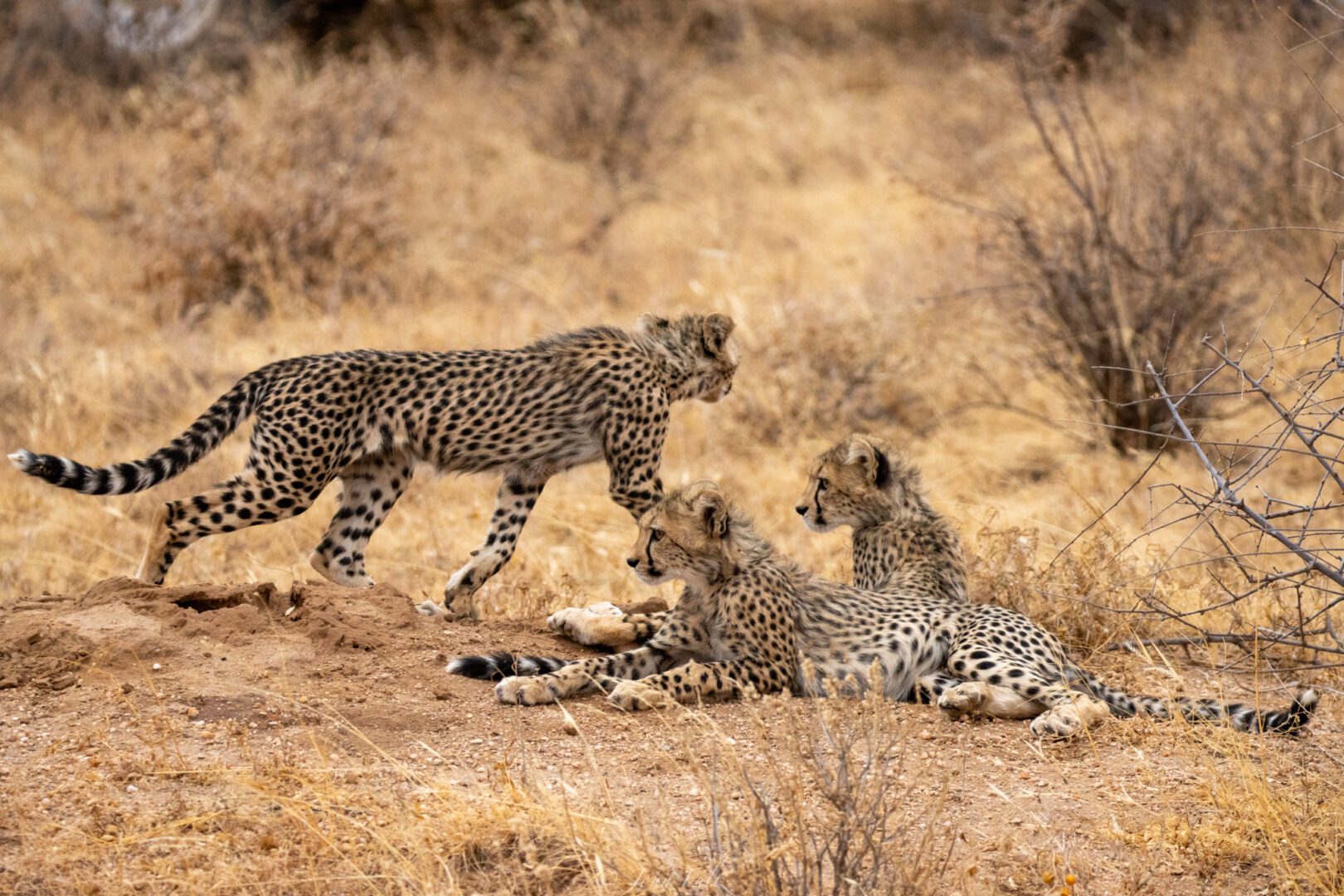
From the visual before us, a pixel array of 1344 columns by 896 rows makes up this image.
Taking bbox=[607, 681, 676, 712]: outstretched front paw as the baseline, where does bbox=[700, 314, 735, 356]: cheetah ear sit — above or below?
above

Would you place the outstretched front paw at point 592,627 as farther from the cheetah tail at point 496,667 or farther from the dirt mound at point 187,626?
the dirt mound at point 187,626

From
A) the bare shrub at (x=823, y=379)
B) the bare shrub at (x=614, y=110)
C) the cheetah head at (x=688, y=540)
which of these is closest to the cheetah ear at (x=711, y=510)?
the cheetah head at (x=688, y=540)

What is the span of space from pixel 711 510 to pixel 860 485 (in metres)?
0.81

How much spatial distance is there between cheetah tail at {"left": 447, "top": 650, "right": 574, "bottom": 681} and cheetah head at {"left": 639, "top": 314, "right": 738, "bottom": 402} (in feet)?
5.37

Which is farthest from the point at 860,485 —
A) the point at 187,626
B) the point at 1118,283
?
the point at 1118,283

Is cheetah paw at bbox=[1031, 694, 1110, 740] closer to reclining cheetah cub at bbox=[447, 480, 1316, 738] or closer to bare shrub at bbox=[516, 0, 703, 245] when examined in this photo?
reclining cheetah cub at bbox=[447, 480, 1316, 738]

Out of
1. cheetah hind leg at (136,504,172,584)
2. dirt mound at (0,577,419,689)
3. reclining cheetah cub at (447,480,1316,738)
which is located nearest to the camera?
dirt mound at (0,577,419,689)

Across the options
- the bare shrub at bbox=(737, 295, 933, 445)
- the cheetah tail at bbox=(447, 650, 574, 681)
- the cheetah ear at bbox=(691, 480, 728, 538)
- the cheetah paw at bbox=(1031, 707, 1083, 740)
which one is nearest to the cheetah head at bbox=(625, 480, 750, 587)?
the cheetah ear at bbox=(691, 480, 728, 538)

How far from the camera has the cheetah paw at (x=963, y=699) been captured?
14.1ft

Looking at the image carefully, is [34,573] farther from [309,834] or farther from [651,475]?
[309,834]

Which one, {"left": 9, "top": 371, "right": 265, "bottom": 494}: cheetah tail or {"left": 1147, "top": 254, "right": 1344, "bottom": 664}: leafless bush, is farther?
{"left": 9, "top": 371, "right": 265, "bottom": 494}: cheetah tail

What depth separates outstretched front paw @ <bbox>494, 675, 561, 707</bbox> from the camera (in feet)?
13.8

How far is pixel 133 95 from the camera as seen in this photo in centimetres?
1189

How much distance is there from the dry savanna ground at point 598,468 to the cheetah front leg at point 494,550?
0.23m
